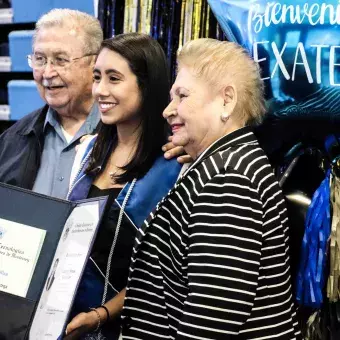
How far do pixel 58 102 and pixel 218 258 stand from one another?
41.4 inches

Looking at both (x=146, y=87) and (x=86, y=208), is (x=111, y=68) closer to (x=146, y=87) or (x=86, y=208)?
(x=146, y=87)

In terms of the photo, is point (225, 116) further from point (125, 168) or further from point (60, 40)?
point (60, 40)

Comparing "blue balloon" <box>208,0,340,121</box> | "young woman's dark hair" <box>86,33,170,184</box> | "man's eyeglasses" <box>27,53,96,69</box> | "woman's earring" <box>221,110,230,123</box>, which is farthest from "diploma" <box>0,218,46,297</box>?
"man's eyeglasses" <box>27,53,96,69</box>

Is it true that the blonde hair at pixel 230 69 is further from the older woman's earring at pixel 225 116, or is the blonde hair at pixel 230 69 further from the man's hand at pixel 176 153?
the man's hand at pixel 176 153

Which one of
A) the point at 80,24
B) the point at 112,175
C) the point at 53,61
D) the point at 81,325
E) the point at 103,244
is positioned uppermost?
the point at 80,24

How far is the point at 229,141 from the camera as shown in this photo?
54.8 inches

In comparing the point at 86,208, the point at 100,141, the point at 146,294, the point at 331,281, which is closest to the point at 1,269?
the point at 86,208

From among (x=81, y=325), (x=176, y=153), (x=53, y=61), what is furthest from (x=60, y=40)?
(x=81, y=325)

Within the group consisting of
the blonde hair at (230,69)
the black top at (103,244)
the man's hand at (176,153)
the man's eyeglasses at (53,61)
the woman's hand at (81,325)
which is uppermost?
the blonde hair at (230,69)

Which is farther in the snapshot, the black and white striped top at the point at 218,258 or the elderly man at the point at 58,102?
the elderly man at the point at 58,102

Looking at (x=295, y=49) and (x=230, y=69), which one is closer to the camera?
(x=230, y=69)

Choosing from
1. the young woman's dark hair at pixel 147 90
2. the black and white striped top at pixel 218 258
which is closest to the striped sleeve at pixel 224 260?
the black and white striped top at pixel 218 258

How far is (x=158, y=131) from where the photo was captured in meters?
1.78

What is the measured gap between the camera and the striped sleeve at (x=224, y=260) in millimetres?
1273
